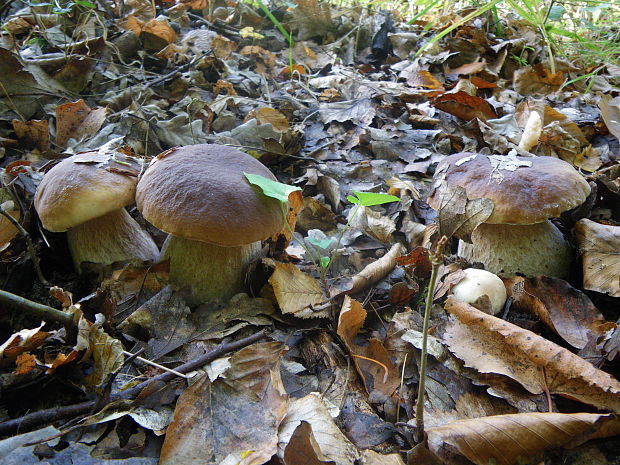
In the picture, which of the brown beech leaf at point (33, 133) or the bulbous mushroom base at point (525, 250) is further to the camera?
the brown beech leaf at point (33, 133)

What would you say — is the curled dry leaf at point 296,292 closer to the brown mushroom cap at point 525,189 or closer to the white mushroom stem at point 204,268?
the white mushroom stem at point 204,268

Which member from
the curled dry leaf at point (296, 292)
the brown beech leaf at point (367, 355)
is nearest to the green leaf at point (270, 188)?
the curled dry leaf at point (296, 292)

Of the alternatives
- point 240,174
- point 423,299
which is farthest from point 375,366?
point 240,174

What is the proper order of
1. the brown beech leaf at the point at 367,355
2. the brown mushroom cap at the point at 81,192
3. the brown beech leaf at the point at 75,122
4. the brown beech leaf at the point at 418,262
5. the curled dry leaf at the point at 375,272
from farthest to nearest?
the brown beech leaf at the point at 75,122
the brown beech leaf at the point at 418,262
the curled dry leaf at the point at 375,272
the brown mushroom cap at the point at 81,192
the brown beech leaf at the point at 367,355

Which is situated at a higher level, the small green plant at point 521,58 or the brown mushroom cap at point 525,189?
the small green plant at point 521,58

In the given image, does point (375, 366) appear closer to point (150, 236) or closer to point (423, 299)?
point (423, 299)

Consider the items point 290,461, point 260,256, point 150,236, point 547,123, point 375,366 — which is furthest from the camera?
point 547,123
